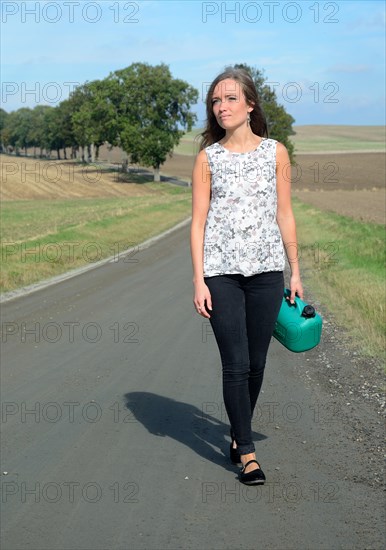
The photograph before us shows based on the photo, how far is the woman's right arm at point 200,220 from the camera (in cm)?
465

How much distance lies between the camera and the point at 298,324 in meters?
5.01

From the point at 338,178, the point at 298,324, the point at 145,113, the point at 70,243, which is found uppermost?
the point at 145,113

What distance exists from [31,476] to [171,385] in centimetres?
256

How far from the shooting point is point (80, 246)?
24.7 meters

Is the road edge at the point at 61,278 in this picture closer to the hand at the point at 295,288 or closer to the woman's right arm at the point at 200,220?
the hand at the point at 295,288

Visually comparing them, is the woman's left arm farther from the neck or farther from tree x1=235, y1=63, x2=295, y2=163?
tree x1=235, y1=63, x2=295, y2=163

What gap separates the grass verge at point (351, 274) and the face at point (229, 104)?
4.55 meters

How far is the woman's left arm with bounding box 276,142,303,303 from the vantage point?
479 centimetres

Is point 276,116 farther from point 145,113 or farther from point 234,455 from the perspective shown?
point 234,455

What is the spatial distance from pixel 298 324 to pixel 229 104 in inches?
52.1

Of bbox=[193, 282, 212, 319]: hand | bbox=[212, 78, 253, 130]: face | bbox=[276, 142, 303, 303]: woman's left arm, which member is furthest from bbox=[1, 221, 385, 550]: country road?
bbox=[212, 78, 253, 130]: face

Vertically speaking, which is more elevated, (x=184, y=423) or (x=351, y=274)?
(x=184, y=423)

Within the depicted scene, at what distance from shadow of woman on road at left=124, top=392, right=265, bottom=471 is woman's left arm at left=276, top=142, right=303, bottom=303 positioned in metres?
1.20

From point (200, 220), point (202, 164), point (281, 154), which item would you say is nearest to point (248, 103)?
point (281, 154)
